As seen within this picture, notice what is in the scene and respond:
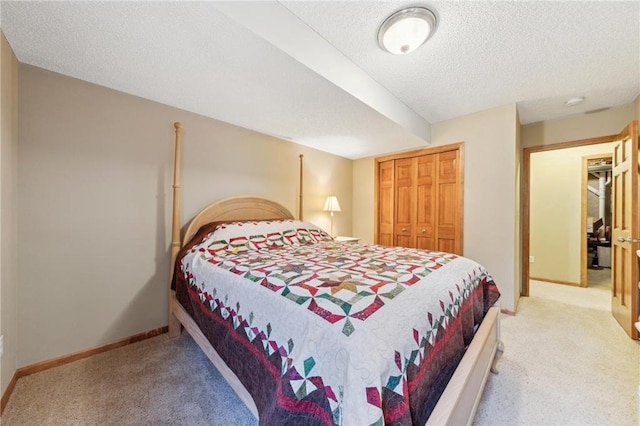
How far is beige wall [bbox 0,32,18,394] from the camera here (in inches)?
55.0

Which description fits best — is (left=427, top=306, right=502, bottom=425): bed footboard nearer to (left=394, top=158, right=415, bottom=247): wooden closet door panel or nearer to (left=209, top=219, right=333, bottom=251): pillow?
(left=209, top=219, right=333, bottom=251): pillow

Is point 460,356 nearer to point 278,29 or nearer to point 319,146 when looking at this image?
point 278,29

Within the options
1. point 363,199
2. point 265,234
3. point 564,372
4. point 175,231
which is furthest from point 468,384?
point 363,199

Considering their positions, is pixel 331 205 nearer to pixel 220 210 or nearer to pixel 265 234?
pixel 265 234

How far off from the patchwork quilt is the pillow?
0.38 metres

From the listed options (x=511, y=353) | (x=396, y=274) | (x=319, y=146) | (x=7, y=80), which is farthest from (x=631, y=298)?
(x=7, y=80)

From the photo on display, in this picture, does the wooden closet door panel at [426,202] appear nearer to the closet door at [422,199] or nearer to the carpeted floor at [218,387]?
the closet door at [422,199]

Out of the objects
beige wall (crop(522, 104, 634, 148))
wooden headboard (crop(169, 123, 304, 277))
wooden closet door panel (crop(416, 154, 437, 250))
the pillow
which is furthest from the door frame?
wooden headboard (crop(169, 123, 304, 277))

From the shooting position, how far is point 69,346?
5.98ft

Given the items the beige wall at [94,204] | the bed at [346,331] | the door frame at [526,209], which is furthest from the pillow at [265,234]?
the door frame at [526,209]

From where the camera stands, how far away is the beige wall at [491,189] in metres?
2.68

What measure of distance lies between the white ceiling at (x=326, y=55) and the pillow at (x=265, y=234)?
3.70 ft

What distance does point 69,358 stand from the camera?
1806 millimetres

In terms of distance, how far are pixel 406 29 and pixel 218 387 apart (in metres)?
2.53
